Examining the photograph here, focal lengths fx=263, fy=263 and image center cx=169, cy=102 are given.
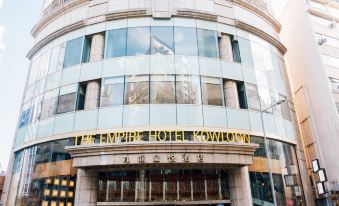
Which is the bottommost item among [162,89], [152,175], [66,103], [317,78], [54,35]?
[152,175]

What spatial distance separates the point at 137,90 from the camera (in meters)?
19.1

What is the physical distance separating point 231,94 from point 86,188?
12386mm

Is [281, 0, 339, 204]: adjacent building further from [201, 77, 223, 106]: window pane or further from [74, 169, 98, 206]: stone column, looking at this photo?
[74, 169, 98, 206]: stone column

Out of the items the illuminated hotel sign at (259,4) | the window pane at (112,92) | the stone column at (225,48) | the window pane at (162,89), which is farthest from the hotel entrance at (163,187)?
the illuminated hotel sign at (259,4)

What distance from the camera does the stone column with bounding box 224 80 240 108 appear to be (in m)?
20.1

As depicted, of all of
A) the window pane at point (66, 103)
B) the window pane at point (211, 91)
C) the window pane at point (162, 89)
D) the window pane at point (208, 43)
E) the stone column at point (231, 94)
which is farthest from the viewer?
the window pane at point (208, 43)

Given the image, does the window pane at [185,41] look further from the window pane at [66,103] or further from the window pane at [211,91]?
the window pane at [66,103]

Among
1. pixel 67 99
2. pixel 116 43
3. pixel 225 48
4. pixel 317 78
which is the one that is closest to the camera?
pixel 67 99

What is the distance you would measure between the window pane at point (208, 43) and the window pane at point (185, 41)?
452 millimetres

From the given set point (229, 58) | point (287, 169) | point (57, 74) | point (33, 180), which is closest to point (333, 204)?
point (287, 169)

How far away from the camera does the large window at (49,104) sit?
68.0 feet

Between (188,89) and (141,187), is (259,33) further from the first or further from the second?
(141,187)

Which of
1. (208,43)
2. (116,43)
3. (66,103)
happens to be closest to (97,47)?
(116,43)

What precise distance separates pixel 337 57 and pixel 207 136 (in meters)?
20.0
